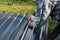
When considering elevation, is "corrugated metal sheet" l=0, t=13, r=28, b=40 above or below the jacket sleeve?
below

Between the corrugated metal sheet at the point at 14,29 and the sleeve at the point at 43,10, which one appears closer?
the sleeve at the point at 43,10

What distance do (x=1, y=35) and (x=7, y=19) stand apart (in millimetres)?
1070

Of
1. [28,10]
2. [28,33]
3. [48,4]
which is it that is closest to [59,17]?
[48,4]

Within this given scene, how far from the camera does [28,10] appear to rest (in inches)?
311

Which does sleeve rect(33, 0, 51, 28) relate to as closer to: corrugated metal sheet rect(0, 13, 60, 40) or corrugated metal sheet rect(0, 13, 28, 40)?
corrugated metal sheet rect(0, 13, 60, 40)

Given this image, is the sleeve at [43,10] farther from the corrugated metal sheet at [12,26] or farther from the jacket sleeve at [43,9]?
the corrugated metal sheet at [12,26]

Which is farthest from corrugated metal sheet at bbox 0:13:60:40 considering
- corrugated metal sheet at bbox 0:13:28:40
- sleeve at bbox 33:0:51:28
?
sleeve at bbox 33:0:51:28

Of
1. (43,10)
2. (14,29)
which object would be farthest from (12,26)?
(43,10)

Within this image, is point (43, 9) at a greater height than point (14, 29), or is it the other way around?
point (43, 9)

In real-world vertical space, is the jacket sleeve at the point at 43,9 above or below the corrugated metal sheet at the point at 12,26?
above

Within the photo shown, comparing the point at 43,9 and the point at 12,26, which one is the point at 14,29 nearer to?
the point at 12,26

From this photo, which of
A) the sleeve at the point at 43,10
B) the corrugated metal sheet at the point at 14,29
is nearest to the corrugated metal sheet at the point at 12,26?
the corrugated metal sheet at the point at 14,29

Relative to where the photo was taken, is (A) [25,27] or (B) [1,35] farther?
(A) [25,27]

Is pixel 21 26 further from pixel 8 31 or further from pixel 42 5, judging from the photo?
pixel 42 5
